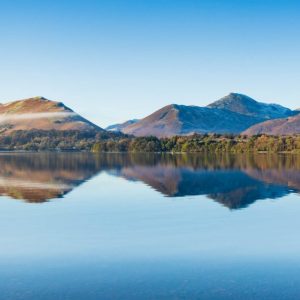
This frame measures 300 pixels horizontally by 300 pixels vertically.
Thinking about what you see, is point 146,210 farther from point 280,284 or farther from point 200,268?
point 280,284

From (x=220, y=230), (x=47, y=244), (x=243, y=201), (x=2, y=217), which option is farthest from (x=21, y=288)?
(x=243, y=201)

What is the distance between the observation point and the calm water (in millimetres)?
14797

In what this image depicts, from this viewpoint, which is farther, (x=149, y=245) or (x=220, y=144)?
(x=220, y=144)

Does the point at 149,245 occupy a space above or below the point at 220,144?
below

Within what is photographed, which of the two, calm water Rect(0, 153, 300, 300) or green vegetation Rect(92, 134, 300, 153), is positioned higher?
green vegetation Rect(92, 134, 300, 153)

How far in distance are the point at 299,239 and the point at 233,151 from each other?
141544mm

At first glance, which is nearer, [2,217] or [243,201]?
[2,217]

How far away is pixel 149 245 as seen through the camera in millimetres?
20734

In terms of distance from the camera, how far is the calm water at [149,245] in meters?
14.8

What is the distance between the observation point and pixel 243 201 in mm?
35781

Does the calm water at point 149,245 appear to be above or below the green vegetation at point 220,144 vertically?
below

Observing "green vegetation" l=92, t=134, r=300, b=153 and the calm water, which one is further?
"green vegetation" l=92, t=134, r=300, b=153

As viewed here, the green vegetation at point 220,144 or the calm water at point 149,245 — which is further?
the green vegetation at point 220,144

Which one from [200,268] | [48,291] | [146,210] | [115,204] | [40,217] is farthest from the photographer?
[115,204]
